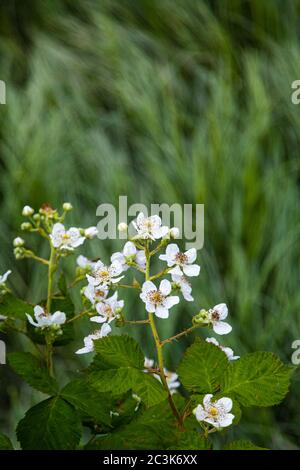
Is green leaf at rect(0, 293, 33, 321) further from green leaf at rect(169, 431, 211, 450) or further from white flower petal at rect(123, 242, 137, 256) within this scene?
green leaf at rect(169, 431, 211, 450)

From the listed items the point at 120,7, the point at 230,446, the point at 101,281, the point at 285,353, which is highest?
the point at 120,7

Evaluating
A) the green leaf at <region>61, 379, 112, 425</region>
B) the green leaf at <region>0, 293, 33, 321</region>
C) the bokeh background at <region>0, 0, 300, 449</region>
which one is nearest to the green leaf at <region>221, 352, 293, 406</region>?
the green leaf at <region>61, 379, 112, 425</region>

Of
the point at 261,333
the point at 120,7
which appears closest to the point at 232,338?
the point at 261,333

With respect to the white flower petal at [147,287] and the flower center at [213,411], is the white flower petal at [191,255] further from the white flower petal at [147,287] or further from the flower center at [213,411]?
the flower center at [213,411]

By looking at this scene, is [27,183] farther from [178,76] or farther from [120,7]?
[120,7]

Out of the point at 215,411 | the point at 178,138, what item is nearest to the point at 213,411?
the point at 215,411

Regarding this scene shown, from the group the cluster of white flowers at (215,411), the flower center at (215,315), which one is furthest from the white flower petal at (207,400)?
the flower center at (215,315)

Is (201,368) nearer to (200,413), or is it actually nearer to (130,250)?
(200,413)
